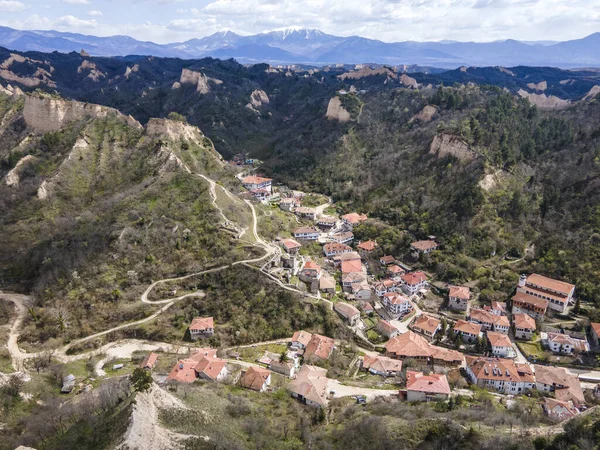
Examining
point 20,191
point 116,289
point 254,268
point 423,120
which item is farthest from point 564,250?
point 20,191

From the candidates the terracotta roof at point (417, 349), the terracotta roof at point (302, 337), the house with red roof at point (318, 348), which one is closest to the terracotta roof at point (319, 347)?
the house with red roof at point (318, 348)

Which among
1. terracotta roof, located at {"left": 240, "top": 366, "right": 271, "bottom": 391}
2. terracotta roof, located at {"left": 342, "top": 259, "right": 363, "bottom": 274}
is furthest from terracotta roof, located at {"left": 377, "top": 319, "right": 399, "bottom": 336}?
terracotta roof, located at {"left": 240, "top": 366, "right": 271, "bottom": 391}

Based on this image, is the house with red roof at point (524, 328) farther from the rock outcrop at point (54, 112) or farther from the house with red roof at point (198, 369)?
the rock outcrop at point (54, 112)

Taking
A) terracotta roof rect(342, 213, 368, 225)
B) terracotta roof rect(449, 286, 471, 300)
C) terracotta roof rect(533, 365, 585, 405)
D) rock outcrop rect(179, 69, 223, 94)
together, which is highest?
rock outcrop rect(179, 69, 223, 94)

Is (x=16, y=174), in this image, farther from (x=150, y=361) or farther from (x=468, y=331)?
(x=468, y=331)

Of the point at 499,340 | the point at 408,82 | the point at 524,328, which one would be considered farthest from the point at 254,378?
the point at 408,82

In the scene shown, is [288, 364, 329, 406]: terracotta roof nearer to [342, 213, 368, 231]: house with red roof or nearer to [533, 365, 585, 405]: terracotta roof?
[533, 365, 585, 405]: terracotta roof
